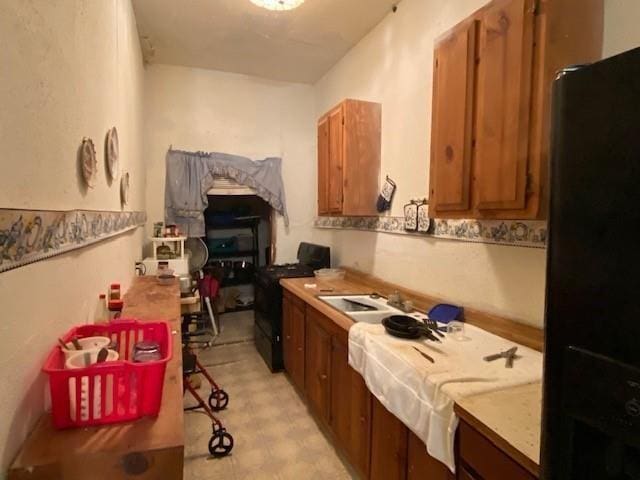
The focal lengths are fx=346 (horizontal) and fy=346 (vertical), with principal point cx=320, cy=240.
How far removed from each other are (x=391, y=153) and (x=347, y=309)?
1.24m

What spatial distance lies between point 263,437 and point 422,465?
138cm

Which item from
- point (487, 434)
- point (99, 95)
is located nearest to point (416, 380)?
point (487, 434)

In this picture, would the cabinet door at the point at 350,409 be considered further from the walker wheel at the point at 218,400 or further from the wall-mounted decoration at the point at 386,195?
the wall-mounted decoration at the point at 386,195

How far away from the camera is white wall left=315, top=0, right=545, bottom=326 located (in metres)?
1.65

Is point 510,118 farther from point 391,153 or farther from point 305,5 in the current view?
point 305,5

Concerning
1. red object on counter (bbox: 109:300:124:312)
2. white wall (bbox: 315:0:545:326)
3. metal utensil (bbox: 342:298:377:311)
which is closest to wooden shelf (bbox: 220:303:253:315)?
white wall (bbox: 315:0:545:326)

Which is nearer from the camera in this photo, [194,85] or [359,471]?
[359,471]

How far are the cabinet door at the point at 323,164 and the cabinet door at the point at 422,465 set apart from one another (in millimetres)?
2097

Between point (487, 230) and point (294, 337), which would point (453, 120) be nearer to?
point (487, 230)

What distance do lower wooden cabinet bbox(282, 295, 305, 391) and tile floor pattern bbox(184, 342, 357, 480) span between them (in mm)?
170

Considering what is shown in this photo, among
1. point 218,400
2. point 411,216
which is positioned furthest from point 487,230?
point 218,400

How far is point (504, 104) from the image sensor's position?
1.34 metres

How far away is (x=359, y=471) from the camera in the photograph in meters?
1.86

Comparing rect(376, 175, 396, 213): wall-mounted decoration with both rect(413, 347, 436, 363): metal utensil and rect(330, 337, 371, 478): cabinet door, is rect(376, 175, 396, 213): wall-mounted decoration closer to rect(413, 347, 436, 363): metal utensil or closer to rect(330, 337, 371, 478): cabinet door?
rect(330, 337, 371, 478): cabinet door
